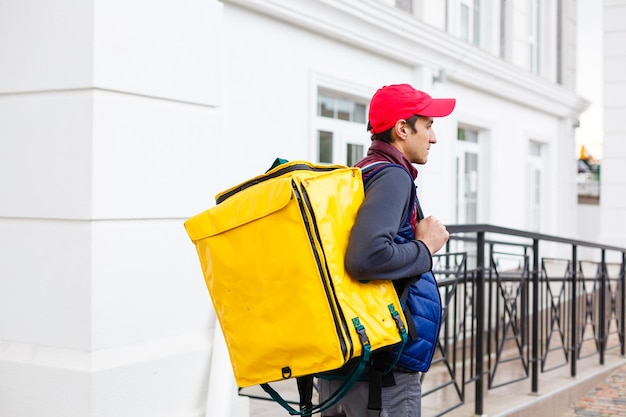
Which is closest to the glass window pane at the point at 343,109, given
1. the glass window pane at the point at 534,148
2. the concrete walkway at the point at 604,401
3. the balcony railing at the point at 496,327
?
the balcony railing at the point at 496,327

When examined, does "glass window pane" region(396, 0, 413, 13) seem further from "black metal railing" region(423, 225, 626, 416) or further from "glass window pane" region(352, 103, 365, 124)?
"black metal railing" region(423, 225, 626, 416)

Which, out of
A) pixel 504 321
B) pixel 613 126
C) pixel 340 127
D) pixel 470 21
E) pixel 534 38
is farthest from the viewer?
pixel 613 126

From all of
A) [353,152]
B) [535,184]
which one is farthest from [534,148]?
[353,152]

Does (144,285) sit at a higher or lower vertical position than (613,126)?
lower

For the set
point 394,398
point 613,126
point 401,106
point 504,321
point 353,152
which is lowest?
point 504,321

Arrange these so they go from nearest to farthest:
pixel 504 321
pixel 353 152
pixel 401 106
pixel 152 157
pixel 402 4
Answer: pixel 401 106
pixel 152 157
pixel 504 321
pixel 353 152
pixel 402 4

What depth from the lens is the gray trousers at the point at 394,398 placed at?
2.51 m

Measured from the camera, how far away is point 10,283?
3.65 metres

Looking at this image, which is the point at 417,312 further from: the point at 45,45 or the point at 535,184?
the point at 535,184

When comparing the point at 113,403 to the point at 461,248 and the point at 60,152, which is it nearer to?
the point at 60,152

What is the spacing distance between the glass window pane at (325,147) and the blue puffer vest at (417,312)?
6.85 meters

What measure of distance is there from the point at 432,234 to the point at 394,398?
0.54 m

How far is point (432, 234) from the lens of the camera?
250cm

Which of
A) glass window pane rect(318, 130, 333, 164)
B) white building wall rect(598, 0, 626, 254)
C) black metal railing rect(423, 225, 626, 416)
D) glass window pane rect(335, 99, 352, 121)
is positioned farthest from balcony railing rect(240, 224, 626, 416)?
white building wall rect(598, 0, 626, 254)
